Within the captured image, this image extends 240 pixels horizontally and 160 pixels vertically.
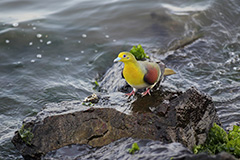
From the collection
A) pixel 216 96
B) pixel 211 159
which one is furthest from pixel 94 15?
pixel 211 159

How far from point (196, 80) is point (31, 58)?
193 inches

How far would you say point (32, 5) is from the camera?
11695 millimetres

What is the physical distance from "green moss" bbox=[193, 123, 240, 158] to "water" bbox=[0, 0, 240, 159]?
1241 millimetres

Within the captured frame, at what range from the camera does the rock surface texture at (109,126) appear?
3975 millimetres

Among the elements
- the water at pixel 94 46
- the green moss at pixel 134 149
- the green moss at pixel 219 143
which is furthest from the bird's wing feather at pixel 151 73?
the green moss at pixel 134 149

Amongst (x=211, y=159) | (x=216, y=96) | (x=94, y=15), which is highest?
(x=211, y=159)

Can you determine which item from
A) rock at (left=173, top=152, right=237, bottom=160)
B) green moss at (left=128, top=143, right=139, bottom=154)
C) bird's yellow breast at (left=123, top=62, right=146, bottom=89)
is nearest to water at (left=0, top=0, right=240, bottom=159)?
bird's yellow breast at (left=123, top=62, right=146, bottom=89)

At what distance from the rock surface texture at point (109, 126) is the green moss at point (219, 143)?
113 millimetres

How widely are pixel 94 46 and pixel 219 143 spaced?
6045 millimetres

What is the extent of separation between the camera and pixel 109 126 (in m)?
4.07

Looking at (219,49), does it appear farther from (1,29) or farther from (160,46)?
(1,29)

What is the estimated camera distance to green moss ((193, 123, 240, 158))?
411 cm

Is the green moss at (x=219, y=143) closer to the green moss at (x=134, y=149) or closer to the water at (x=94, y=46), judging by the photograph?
the green moss at (x=134, y=149)

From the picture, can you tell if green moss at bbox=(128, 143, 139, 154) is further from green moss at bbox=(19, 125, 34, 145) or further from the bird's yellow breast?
the bird's yellow breast
